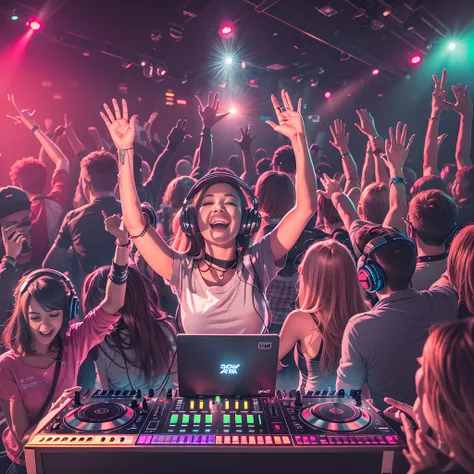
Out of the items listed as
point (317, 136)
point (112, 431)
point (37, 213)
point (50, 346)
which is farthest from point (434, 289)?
point (317, 136)

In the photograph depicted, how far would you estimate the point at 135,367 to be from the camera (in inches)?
82.7

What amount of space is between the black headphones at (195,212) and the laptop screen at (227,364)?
776 mm

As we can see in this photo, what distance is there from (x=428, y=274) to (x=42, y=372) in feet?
6.77

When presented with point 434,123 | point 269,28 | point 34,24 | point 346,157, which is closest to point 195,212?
point 346,157

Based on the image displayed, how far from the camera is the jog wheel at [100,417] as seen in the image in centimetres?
110

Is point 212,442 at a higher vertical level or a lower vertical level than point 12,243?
lower

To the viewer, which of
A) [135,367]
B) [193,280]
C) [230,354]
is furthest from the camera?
[135,367]

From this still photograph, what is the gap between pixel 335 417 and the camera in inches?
45.8

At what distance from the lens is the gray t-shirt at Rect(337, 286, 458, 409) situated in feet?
5.25

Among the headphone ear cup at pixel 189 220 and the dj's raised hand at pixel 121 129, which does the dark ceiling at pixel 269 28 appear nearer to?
the dj's raised hand at pixel 121 129

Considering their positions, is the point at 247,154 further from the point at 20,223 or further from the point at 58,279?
the point at 58,279

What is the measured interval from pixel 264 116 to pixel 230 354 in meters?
11.9

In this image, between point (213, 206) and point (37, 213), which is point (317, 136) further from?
point (213, 206)

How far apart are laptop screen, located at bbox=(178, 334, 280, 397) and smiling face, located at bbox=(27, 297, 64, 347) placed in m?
0.78
